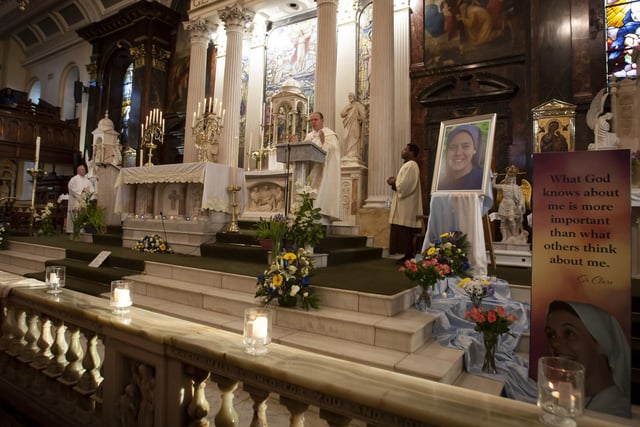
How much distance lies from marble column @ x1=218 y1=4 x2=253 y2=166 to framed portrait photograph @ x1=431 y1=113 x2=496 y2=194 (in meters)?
6.63

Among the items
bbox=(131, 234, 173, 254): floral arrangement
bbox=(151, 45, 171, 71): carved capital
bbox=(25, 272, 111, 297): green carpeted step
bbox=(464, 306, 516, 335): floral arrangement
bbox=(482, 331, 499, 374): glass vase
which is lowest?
bbox=(482, 331, 499, 374): glass vase

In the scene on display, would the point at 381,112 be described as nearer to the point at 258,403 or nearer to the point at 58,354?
the point at 58,354

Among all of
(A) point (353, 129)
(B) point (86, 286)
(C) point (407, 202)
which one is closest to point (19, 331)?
(B) point (86, 286)

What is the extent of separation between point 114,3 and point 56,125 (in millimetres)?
6057

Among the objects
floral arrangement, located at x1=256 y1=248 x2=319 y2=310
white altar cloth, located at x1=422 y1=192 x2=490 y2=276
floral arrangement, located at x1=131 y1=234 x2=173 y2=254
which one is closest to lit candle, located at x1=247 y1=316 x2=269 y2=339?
floral arrangement, located at x1=256 y1=248 x2=319 y2=310

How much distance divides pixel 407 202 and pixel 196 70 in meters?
9.11

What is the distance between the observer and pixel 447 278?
467 centimetres

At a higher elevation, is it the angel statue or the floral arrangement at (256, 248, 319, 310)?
the angel statue

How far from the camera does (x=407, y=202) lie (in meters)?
6.07

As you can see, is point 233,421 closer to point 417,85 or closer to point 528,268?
point 528,268

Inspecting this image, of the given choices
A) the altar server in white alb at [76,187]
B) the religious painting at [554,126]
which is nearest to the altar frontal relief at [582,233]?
the religious painting at [554,126]

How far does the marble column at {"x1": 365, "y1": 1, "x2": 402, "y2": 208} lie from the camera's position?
8.09 meters

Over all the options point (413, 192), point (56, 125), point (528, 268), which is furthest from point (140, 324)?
point (56, 125)

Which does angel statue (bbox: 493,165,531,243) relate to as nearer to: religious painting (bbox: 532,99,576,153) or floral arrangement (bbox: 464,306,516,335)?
religious painting (bbox: 532,99,576,153)
